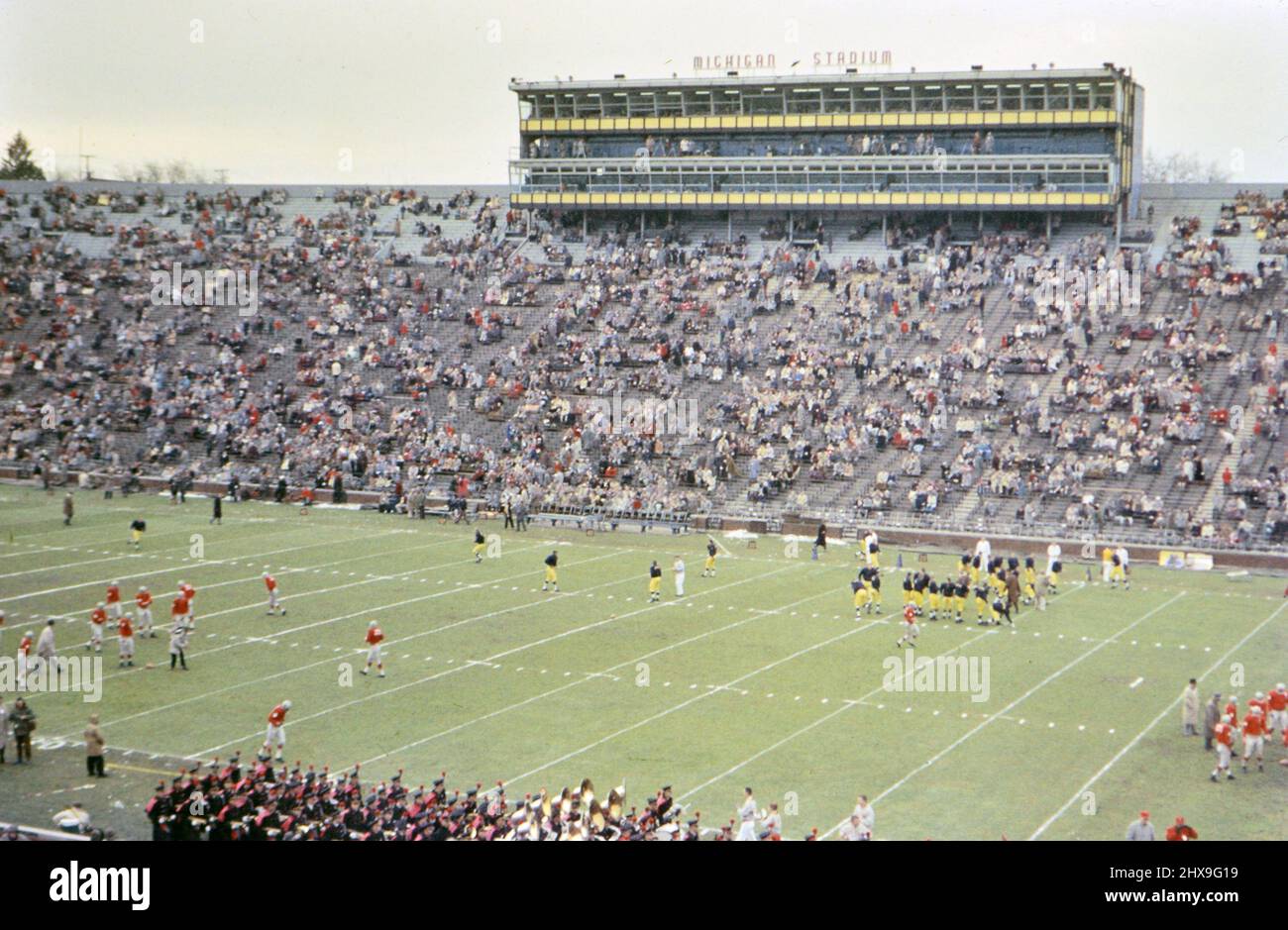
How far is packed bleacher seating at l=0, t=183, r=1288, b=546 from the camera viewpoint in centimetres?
4122

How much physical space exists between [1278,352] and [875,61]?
71.9 ft

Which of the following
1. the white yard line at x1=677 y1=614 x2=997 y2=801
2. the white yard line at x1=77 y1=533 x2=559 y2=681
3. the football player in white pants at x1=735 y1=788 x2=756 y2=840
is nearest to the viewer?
the football player in white pants at x1=735 y1=788 x2=756 y2=840

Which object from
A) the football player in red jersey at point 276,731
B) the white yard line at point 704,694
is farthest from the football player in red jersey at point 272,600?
the white yard line at point 704,694

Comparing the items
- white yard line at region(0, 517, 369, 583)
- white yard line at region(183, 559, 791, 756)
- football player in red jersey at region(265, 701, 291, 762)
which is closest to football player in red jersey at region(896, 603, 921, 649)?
white yard line at region(183, 559, 791, 756)

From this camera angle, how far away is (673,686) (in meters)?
23.5

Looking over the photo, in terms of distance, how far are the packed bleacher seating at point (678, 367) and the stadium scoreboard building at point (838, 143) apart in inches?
56.0

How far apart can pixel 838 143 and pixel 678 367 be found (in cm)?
1466

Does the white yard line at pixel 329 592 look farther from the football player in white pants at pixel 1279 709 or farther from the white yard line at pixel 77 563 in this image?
the football player in white pants at pixel 1279 709

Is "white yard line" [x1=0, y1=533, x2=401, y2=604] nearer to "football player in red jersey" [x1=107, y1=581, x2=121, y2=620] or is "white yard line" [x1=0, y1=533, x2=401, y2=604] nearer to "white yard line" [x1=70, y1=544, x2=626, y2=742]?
"football player in red jersey" [x1=107, y1=581, x2=121, y2=620]

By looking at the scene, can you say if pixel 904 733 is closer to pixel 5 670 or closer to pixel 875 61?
pixel 5 670

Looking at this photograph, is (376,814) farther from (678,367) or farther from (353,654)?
(678,367)

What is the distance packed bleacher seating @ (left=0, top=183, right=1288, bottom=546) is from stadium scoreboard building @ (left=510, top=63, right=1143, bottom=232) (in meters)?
1.42
